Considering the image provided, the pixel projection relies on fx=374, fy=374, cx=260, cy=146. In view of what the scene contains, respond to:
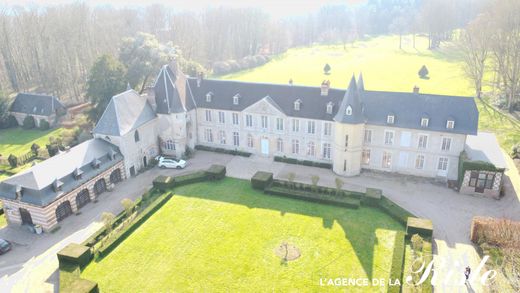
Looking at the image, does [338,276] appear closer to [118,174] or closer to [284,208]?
[284,208]

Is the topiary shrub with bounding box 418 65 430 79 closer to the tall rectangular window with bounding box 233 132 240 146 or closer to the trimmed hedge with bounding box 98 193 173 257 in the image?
the tall rectangular window with bounding box 233 132 240 146

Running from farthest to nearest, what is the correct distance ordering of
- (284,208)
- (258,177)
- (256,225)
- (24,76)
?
1. (24,76)
2. (258,177)
3. (284,208)
4. (256,225)

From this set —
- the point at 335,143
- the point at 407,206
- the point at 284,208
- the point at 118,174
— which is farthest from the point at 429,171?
the point at 118,174

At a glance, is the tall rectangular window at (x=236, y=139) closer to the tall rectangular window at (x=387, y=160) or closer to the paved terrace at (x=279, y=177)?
the paved terrace at (x=279, y=177)

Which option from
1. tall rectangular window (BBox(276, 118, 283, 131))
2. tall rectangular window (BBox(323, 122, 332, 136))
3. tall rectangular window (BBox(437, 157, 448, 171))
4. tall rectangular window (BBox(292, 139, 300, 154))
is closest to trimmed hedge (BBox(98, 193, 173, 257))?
tall rectangular window (BBox(276, 118, 283, 131))

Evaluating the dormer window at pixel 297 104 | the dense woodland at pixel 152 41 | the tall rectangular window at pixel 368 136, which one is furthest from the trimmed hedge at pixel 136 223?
the dense woodland at pixel 152 41

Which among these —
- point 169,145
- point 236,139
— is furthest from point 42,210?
point 236,139
